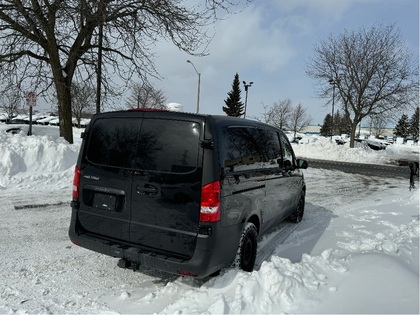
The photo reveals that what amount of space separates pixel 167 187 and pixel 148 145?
51cm

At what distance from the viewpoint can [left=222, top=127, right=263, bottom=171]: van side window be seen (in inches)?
142

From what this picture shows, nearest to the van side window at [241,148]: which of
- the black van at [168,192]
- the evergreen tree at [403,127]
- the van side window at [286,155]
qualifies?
the black van at [168,192]

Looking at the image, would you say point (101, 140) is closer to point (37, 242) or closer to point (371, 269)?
point (37, 242)

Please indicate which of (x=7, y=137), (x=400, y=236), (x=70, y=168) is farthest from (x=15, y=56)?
(x=400, y=236)

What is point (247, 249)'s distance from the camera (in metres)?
4.04

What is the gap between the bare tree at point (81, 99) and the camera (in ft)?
49.3

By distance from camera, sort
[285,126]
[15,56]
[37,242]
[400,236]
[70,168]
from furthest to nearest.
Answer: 1. [285,126]
2. [15,56]
3. [70,168]
4. [400,236]
5. [37,242]

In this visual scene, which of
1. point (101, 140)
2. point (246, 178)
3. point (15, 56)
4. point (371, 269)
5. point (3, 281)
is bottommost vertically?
point (3, 281)

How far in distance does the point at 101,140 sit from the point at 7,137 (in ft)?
29.8

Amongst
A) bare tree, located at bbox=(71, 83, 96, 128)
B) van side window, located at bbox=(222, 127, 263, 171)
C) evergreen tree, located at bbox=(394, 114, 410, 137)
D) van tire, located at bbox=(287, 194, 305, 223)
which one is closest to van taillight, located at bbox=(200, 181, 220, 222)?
van side window, located at bbox=(222, 127, 263, 171)

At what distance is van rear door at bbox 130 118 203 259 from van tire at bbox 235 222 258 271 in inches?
28.5

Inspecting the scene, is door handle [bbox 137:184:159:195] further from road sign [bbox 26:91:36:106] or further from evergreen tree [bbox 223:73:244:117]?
evergreen tree [bbox 223:73:244:117]

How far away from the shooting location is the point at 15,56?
1312 cm

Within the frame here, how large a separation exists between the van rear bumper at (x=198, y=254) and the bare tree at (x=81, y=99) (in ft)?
40.6
